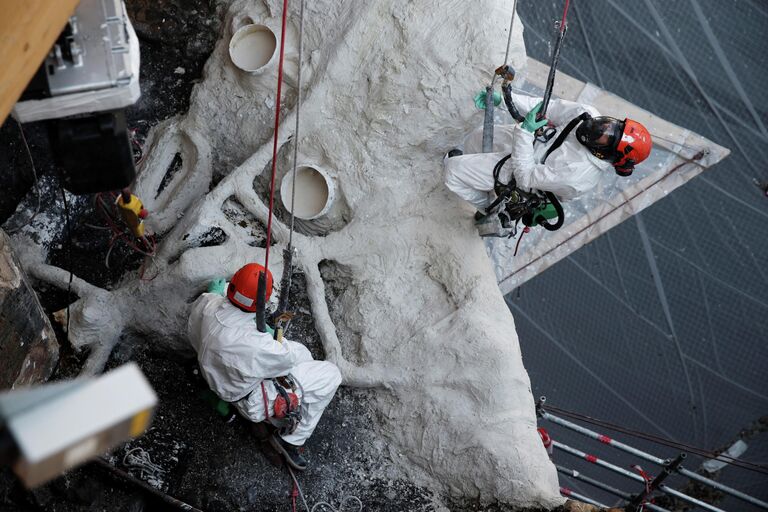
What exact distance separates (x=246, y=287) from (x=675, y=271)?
3.99 meters

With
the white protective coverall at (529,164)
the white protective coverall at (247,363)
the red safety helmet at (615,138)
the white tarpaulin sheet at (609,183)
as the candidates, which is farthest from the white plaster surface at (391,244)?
the white tarpaulin sheet at (609,183)

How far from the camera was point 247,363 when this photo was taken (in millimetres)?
4562

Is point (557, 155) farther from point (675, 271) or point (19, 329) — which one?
point (19, 329)

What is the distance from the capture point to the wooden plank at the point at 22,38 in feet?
8.69

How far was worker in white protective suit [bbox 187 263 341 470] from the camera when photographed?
4559mm

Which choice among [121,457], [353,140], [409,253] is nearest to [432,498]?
[409,253]

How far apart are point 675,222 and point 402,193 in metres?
2.70

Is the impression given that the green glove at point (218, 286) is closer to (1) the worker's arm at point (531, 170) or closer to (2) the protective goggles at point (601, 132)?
(1) the worker's arm at point (531, 170)

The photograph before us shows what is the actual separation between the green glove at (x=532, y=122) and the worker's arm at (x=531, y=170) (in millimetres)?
39

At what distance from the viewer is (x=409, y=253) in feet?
18.2

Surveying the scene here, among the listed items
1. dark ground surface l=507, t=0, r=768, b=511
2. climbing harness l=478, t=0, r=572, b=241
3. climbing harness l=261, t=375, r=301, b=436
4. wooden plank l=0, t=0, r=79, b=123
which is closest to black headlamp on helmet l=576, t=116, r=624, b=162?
climbing harness l=478, t=0, r=572, b=241

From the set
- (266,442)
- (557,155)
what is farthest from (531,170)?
(266,442)

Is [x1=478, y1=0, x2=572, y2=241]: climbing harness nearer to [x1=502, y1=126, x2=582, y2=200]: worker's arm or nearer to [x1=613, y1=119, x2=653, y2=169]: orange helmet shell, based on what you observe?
[x1=502, y1=126, x2=582, y2=200]: worker's arm

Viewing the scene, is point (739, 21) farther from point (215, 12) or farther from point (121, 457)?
point (121, 457)
